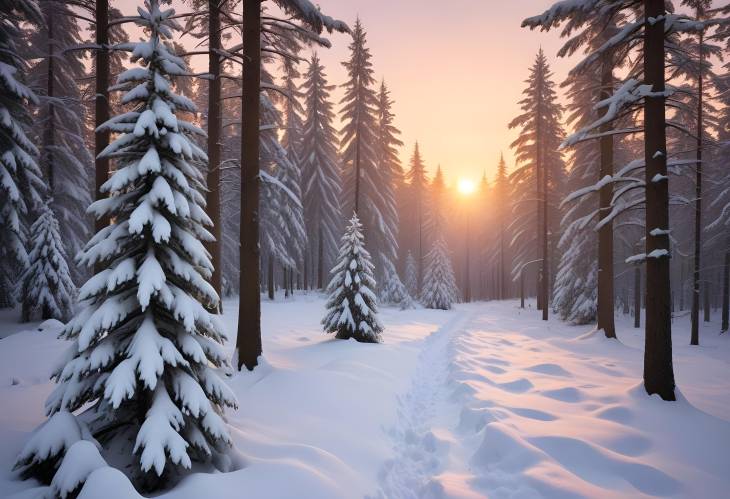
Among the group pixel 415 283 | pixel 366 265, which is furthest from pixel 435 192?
pixel 366 265

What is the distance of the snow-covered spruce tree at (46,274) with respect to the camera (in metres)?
13.9

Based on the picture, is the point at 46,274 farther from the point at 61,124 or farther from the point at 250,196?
the point at 250,196

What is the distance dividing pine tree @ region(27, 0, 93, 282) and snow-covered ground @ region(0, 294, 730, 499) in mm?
9089

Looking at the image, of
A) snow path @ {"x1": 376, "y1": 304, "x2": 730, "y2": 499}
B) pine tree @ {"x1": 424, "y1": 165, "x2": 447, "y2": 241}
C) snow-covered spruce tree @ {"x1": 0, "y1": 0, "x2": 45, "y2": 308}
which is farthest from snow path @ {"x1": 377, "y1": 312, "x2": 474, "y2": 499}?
pine tree @ {"x1": 424, "y1": 165, "x2": 447, "y2": 241}

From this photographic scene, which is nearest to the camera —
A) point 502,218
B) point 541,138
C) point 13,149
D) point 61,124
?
point 13,149

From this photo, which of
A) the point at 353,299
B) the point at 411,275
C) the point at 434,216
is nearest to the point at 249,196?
the point at 353,299

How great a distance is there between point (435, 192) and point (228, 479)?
47804 mm

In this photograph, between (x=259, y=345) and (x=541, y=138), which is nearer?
(x=259, y=345)

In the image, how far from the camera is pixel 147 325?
3902mm

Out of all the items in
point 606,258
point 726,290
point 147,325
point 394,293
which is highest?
point 606,258

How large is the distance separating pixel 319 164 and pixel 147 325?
83.3 feet

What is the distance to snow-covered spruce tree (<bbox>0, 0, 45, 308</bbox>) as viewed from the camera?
479 inches

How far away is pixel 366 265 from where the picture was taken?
12484 millimetres

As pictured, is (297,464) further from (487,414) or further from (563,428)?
(563,428)
